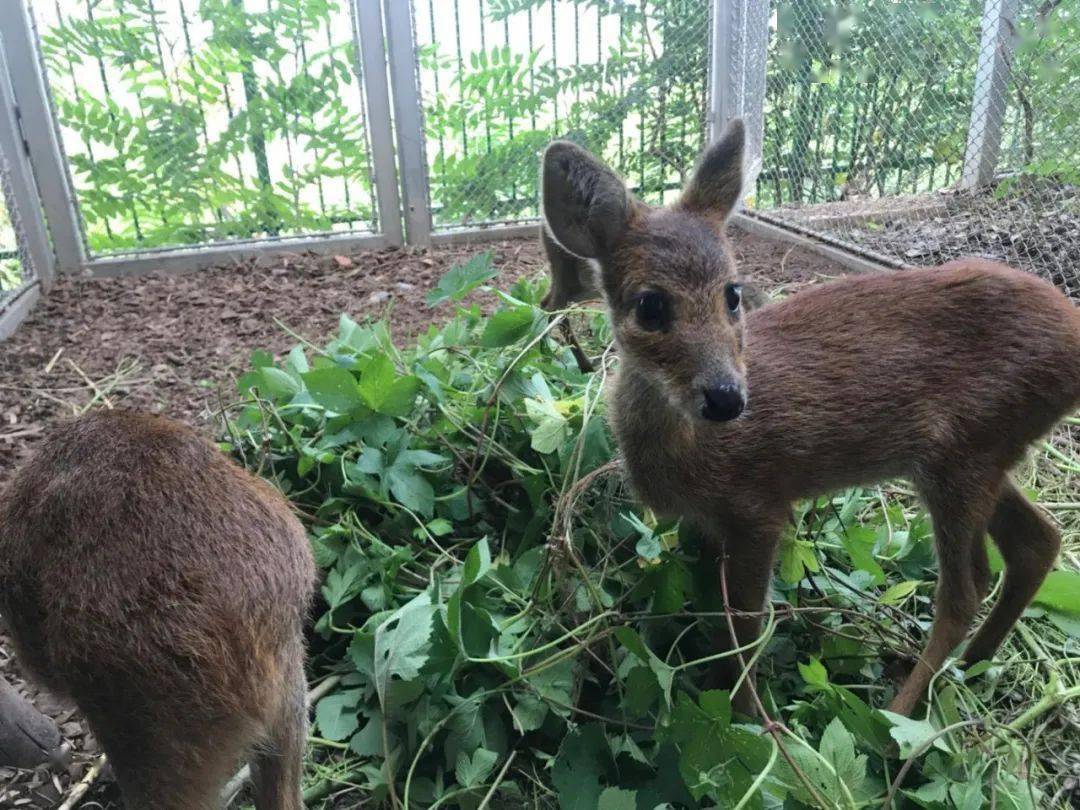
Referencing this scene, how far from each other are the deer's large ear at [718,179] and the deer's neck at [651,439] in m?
0.62

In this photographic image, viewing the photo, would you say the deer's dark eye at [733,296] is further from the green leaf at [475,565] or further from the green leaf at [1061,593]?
the green leaf at [1061,593]

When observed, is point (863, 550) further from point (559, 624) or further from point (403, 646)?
point (403, 646)

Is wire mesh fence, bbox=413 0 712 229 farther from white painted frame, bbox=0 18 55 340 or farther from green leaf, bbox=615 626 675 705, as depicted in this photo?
green leaf, bbox=615 626 675 705

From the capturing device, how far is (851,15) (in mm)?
5996

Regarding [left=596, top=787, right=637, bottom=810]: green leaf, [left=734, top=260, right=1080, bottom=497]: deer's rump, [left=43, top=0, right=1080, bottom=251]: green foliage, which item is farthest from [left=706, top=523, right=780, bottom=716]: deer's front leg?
[left=43, top=0, right=1080, bottom=251]: green foliage

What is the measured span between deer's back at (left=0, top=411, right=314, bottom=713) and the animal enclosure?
23.9 inches

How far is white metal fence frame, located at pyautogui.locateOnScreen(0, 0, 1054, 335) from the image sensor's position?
575 cm

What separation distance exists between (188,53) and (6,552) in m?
5.44

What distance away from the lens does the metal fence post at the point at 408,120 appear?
21.6ft

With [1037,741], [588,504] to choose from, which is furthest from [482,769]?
[1037,741]

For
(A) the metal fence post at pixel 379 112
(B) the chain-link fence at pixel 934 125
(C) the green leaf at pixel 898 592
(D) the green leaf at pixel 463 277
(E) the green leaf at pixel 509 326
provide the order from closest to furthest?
(C) the green leaf at pixel 898 592 → (E) the green leaf at pixel 509 326 → (D) the green leaf at pixel 463 277 → (B) the chain-link fence at pixel 934 125 → (A) the metal fence post at pixel 379 112

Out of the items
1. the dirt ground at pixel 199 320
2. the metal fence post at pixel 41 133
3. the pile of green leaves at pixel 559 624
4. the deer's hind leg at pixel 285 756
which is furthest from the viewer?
the metal fence post at pixel 41 133

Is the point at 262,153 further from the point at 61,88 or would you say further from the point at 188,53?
the point at 61,88

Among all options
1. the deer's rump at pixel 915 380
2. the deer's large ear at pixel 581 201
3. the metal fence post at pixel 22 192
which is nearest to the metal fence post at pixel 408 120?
the metal fence post at pixel 22 192
